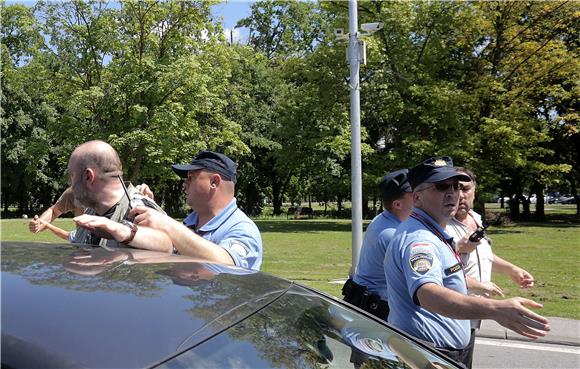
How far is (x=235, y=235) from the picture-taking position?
3.24 meters

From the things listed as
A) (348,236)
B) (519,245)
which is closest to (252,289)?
(519,245)

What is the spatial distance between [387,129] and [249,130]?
14.8 m

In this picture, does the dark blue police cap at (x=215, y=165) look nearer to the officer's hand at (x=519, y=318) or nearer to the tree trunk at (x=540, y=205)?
the officer's hand at (x=519, y=318)

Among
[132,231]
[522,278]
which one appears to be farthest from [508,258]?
[132,231]

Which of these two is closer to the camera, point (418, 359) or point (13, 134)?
point (418, 359)

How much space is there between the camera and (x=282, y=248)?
17688 millimetres

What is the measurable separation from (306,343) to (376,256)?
1.89 meters

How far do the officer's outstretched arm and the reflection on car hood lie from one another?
85cm

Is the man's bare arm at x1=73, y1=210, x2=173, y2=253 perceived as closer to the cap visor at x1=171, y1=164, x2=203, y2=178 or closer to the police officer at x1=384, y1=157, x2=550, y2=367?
the cap visor at x1=171, y1=164, x2=203, y2=178

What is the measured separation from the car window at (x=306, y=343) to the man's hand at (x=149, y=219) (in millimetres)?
840

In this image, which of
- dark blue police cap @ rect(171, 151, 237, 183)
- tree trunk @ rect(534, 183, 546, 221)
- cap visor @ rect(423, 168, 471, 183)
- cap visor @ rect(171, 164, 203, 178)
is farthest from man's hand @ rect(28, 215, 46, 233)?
tree trunk @ rect(534, 183, 546, 221)

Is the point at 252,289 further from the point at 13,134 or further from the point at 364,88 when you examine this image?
the point at 13,134

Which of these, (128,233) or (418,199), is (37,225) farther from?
(418,199)

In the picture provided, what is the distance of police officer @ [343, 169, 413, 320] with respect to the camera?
3.65 metres
